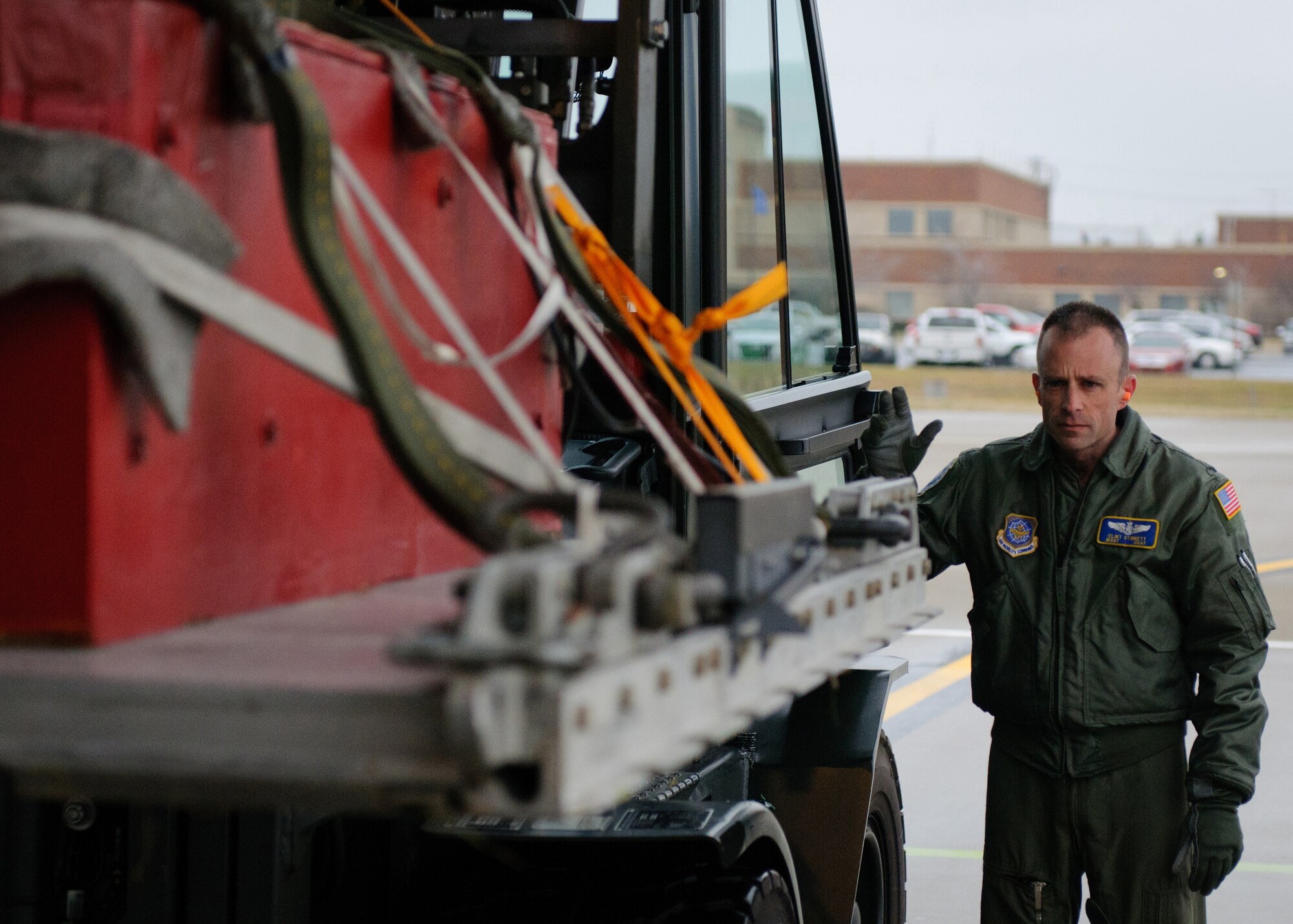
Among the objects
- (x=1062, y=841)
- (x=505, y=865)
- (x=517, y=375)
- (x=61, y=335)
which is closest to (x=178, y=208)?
(x=61, y=335)

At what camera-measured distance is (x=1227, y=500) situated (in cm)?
376

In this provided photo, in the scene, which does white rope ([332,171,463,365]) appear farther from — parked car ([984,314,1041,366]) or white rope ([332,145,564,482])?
parked car ([984,314,1041,366])

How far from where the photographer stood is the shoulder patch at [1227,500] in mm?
3715

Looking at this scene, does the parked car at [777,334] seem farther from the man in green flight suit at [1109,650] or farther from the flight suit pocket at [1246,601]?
the flight suit pocket at [1246,601]

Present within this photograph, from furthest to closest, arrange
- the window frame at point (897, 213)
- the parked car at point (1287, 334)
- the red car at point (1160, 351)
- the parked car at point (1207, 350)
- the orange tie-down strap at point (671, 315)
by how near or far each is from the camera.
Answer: the window frame at point (897, 213), the parked car at point (1287, 334), the parked car at point (1207, 350), the red car at point (1160, 351), the orange tie-down strap at point (671, 315)

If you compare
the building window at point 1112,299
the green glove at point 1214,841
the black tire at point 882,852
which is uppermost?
the building window at point 1112,299

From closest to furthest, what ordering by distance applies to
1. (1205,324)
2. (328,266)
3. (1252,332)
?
(328,266), (1205,324), (1252,332)

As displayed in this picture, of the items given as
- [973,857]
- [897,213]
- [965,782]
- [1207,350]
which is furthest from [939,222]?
[973,857]

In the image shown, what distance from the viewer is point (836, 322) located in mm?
4391

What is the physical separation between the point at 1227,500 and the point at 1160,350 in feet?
128

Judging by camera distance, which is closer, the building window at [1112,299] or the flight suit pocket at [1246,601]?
the flight suit pocket at [1246,601]

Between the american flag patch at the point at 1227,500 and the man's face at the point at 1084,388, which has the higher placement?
the man's face at the point at 1084,388

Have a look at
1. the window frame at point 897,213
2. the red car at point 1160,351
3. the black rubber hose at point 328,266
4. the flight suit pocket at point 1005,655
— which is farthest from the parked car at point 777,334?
the window frame at point 897,213

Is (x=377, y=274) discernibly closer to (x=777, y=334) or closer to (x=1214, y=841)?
(x=777, y=334)
